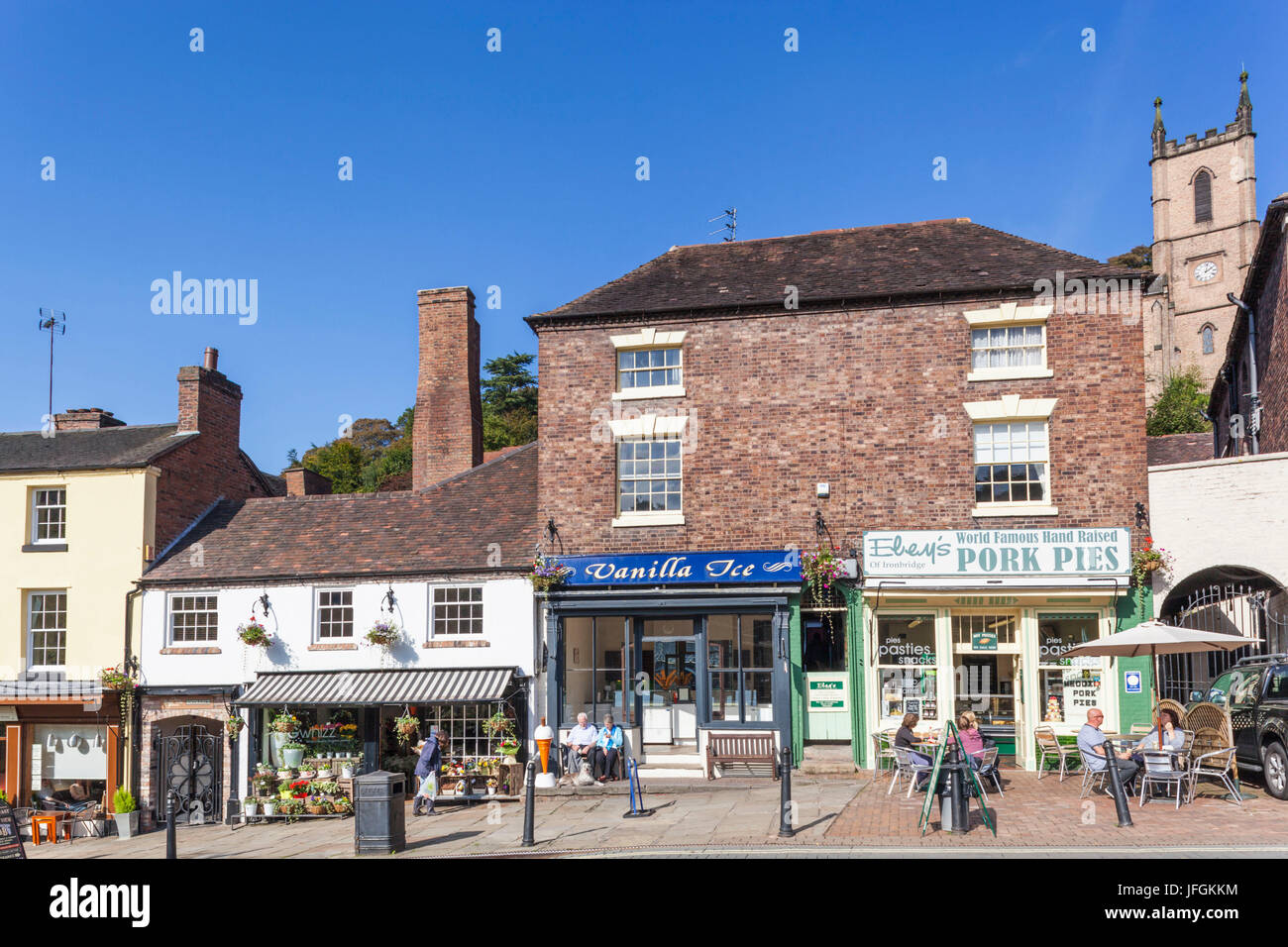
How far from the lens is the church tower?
237 ft

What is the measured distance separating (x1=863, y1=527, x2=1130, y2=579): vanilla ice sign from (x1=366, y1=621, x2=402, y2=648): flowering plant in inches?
375

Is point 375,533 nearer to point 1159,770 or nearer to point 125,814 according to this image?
point 125,814

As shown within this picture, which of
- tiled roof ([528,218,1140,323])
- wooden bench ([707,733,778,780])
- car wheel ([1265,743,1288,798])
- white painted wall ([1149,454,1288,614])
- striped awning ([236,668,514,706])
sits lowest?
wooden bench ([707,733,778,780])

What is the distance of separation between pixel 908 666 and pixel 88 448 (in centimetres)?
1962

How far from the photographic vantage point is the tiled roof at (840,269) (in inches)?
850

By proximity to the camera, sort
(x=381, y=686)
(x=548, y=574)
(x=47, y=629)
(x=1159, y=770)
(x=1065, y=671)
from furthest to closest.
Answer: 1. (x=47, y=629)
2. (x=381, y=686)
3. (x=548, y=574)
4. (x=1065, y=671)
5. (x=1159, y=770)

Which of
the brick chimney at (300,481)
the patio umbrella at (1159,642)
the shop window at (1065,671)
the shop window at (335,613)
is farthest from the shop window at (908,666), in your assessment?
the brick chimney at (300,481)

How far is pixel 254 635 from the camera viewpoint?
23.4m

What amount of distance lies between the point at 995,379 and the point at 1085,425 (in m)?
1.81

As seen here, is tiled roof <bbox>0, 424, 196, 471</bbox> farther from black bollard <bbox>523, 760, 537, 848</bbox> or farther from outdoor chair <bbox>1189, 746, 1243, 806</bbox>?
outdoor chair <bbox>1189, 746, 1243, 806</bbox>

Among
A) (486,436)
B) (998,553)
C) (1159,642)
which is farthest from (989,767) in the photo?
(486,436)

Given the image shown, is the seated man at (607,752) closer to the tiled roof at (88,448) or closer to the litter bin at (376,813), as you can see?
the litter bin at (376,813)

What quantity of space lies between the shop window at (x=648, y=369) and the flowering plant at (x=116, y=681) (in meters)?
12.3

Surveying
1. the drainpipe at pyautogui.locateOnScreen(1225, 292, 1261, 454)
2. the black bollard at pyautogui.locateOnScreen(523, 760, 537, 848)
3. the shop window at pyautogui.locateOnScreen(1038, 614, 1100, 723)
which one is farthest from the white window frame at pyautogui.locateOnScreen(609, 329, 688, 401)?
the drainpipe at pyautogui.locateOnScreen(1225, 292, 1261, 454)
